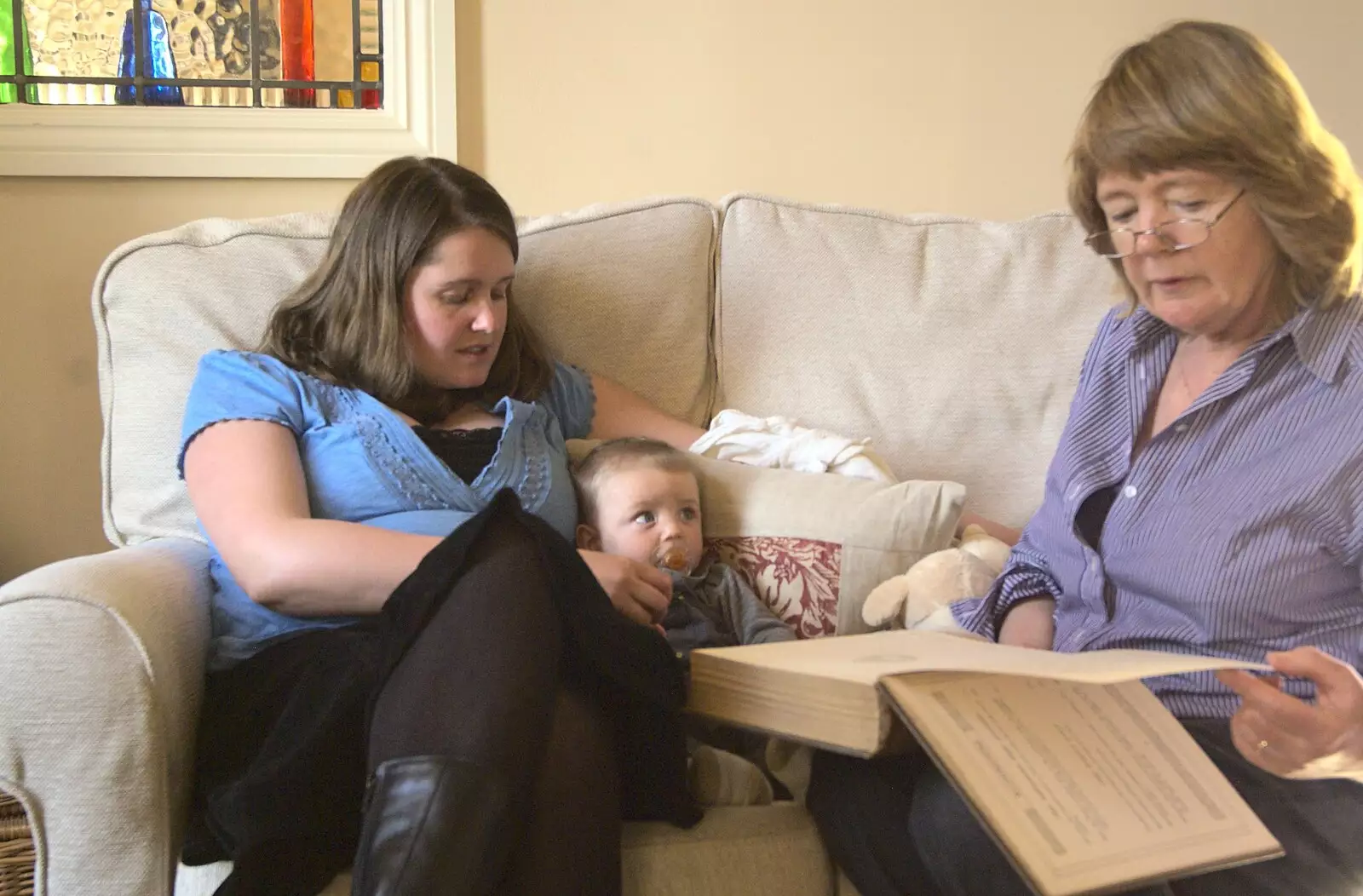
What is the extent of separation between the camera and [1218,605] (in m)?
1.09

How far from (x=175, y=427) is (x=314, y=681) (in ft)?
2.02

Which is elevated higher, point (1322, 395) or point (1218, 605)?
point (1322, 395)

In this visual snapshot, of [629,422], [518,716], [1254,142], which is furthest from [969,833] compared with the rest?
[629,422]

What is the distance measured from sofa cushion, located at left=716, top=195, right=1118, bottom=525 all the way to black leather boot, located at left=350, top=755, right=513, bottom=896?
99 centimetres

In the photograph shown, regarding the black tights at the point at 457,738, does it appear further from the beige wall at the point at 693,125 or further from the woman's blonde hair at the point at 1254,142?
the beige wall at the point at 693,125

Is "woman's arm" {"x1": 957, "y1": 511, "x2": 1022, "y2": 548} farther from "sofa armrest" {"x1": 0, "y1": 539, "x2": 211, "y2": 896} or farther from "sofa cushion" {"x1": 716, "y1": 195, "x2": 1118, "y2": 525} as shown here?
"sofa armrest" {"x1": 0, "y1": 539, "x2": 211, "y2": 896}

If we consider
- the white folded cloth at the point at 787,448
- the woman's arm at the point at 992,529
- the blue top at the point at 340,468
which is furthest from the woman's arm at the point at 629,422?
the woman's arm at the point at 992,529

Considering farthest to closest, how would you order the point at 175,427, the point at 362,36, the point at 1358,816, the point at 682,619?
the point at 362,36
the point at 175,427
the point at 682,619
the point at 1358,816

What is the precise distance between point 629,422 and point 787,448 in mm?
Result: 246

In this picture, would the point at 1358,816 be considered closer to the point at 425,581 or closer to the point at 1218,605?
the point at 1218,605

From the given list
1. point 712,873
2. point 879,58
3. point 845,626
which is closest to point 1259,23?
point 879,58

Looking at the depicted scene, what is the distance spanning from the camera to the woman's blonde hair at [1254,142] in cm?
110

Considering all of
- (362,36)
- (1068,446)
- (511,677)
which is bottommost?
(511,677)

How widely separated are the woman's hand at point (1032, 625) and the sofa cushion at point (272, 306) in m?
0.69
